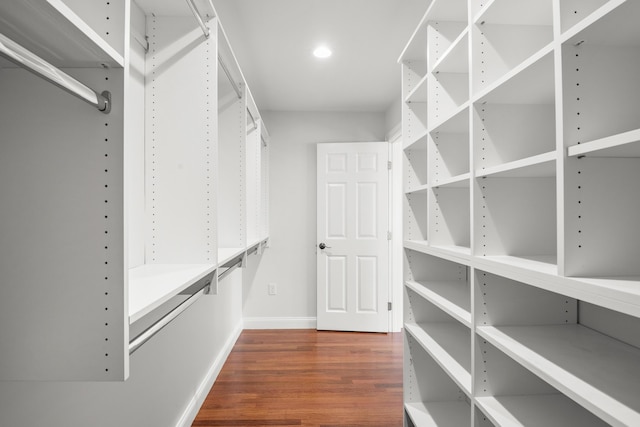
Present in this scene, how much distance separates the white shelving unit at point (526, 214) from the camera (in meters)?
0.87

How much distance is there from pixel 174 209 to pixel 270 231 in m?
2.71

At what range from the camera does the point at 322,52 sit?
2719 millimetres

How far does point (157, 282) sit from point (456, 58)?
61.5 inches

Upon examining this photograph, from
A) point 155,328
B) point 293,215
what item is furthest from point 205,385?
point 293,215

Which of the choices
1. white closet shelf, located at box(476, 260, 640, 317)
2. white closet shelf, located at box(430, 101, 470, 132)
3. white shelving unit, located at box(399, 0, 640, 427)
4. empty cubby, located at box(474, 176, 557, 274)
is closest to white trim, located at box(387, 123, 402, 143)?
white shelving unit, located at box(399, 0, 640, 427)

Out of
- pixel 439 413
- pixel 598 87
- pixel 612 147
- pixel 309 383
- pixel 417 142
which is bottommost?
pixel 309 383

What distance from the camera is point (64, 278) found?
0.75 metres

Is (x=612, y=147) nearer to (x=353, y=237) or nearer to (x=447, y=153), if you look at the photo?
(x=447, y=153)

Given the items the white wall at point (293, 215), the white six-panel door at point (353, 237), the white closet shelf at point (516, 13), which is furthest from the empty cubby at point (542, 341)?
the white wall at point (293, 215)

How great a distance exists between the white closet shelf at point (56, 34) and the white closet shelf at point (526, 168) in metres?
1.04

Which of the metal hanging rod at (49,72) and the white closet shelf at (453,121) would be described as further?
the white closet shelf at (453,121)

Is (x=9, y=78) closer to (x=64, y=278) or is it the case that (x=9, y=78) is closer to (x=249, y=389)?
(x=64, y=278)

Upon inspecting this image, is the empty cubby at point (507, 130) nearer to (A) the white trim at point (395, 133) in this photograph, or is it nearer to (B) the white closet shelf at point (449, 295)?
(B) the white closet shelf at point (449, 295)

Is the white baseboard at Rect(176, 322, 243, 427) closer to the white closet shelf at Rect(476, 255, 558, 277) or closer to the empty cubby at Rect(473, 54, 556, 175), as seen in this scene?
the white closet shelf at Rect(476, 255, 558, 277)
